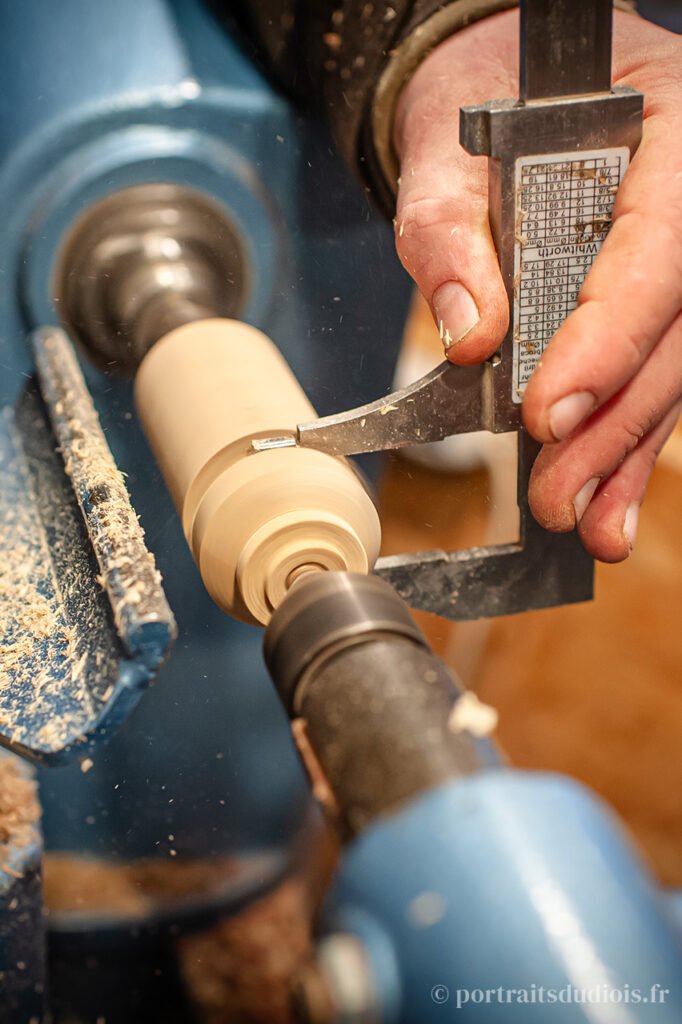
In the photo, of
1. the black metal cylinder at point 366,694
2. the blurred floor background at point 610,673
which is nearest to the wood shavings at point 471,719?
the black metal cylinder at point 366,694

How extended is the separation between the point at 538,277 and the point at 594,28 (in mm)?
118

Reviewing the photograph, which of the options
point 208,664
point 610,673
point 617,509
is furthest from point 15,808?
point 610,673

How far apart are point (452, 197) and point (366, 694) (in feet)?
0.99

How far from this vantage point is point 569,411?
480mm

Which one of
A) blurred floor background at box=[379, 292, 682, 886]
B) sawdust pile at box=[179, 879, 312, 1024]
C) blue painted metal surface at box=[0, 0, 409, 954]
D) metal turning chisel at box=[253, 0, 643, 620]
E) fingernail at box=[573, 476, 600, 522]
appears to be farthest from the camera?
blurred floor background at box=[379, 292, 682, 886]

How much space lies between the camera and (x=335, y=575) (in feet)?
1.40

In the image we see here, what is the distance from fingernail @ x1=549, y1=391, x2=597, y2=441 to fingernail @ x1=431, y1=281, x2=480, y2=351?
0.06 m

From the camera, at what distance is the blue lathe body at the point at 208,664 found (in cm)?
30

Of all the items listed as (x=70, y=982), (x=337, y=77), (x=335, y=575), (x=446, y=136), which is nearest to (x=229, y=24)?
(x=337, y=77)

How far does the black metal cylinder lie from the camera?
1.09 ft

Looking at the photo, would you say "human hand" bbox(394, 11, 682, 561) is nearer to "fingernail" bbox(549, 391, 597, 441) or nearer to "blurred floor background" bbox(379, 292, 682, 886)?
"fingernail" bbox(549, 391, 597, 441)

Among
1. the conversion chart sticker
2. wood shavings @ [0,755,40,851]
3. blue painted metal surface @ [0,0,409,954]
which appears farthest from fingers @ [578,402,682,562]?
wood shavings @ [0,755,40,851]

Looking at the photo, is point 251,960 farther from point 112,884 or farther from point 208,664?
point 208,664

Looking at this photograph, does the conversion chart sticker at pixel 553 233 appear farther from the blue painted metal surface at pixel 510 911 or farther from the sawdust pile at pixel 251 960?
the sawdust pile at pixel 251 960
